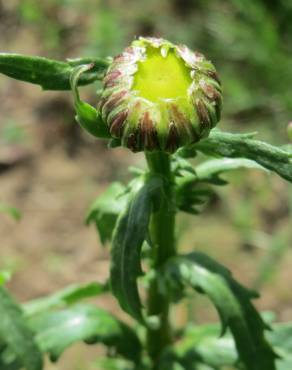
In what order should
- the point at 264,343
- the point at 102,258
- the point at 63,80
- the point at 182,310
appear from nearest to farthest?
1. the point at 63,80
2. the point at 264,343
3. the point at 182,310
4. the point at 102,258

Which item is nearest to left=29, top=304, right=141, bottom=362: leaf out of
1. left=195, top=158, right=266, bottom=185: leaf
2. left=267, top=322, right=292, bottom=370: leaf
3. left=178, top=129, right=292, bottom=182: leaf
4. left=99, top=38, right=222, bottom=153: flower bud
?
left=267, top=322, right=292, bottom=370: leaf

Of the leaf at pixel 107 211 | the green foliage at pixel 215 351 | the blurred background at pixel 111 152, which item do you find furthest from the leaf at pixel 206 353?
the blurred background at pixel 111 152

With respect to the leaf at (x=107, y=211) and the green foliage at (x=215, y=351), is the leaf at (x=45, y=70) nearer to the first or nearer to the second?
the leaf at (x=107, y=211)

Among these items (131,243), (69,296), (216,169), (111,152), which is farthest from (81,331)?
(111,152)

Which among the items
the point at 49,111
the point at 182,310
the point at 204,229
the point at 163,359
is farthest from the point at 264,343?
the point at 49,111

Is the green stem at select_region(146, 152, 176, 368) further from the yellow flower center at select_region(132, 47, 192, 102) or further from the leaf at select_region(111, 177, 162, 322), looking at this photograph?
the yellow flower center at select_region(132, 47, 192, 102)

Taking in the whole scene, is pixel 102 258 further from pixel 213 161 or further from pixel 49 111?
pixel 213 161
